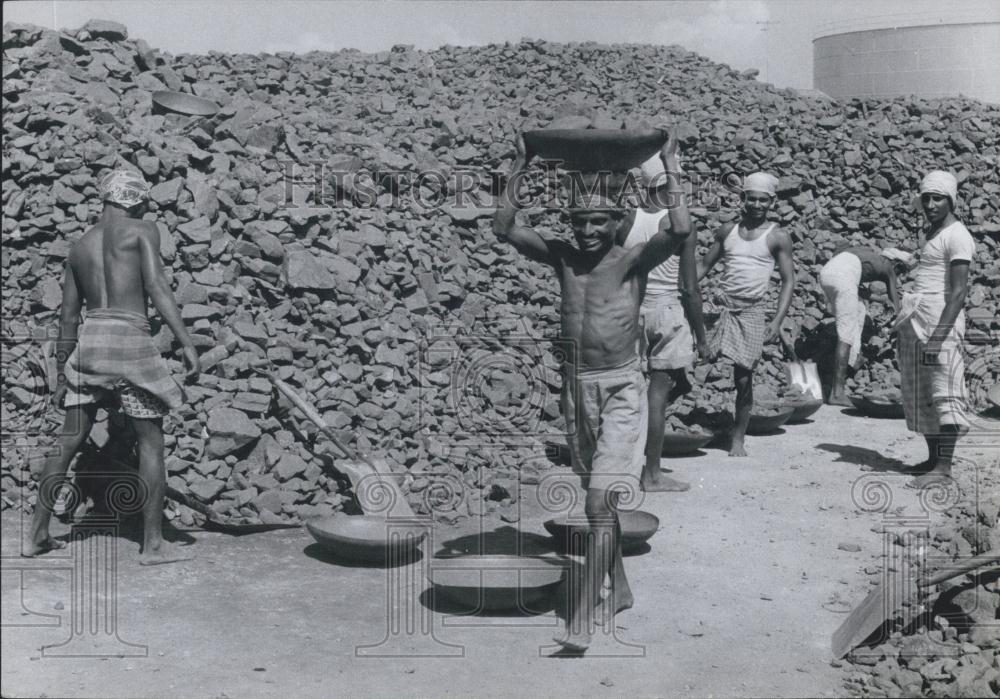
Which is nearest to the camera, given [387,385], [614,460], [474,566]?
[614,460]

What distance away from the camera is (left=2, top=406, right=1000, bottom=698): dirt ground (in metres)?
4.36

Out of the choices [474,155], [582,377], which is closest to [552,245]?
[582,377]

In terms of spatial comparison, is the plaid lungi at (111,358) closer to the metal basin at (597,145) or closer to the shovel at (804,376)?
the metal basin at (597,145)

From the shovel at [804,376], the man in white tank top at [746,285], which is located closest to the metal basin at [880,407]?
the shovel at [804,376]

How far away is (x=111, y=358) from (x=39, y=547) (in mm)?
1025

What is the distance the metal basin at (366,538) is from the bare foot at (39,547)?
1269 mm

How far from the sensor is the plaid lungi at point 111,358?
17.8 ft

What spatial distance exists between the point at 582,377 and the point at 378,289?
331 centimetres

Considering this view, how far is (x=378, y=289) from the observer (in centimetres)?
787

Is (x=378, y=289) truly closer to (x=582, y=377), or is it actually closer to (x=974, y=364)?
(x=582, y=377)

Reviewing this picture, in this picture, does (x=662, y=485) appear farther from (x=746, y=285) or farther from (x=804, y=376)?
→ (x=804, y=376)

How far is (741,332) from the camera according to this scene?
26.0 feet

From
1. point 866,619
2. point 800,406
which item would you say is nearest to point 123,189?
point 866,619

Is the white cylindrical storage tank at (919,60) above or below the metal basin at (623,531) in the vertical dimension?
above
